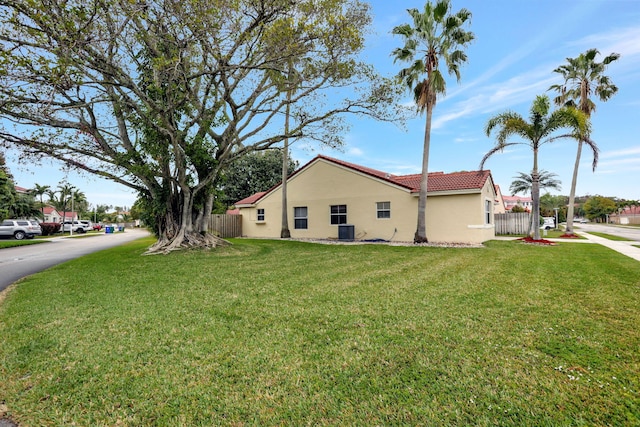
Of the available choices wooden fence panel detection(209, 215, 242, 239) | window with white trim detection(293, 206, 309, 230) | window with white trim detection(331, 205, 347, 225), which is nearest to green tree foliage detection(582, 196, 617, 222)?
window with white trim detection(331, 205, 347, 225)

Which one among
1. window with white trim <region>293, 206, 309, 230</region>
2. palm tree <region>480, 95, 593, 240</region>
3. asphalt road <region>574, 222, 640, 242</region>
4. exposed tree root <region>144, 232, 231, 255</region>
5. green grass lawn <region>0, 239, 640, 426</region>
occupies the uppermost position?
palm tree <region>480, 95, 593, 240</region>

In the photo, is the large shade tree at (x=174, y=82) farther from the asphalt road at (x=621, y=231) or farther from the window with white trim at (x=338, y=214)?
the asphalt road at (x=621, y=231)

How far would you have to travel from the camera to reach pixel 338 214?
18.6 metres

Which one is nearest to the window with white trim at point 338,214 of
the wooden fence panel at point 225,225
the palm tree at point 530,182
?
the wooden fence panel at point 225,225

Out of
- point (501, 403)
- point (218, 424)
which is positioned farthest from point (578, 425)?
point (218, 424)

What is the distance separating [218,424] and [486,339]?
2.91m

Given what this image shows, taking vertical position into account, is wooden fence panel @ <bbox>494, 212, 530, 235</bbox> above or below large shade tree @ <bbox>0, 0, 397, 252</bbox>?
below

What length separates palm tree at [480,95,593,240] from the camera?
1446cm

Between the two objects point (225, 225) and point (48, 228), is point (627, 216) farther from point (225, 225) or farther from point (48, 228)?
point (48, 228)

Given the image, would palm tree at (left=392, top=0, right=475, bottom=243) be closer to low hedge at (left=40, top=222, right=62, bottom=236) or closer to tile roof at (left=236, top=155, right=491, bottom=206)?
tile roof at (left=236, top=155, right=491, bottom=206)

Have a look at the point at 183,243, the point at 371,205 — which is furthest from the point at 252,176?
the point at 183,243

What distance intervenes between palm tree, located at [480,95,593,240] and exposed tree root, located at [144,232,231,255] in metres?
14.3

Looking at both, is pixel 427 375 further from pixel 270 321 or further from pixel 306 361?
pixel 270 321

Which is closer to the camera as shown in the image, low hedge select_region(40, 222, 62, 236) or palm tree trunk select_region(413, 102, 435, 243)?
palm tree trunk select_region(413, 102, 435, 243)
